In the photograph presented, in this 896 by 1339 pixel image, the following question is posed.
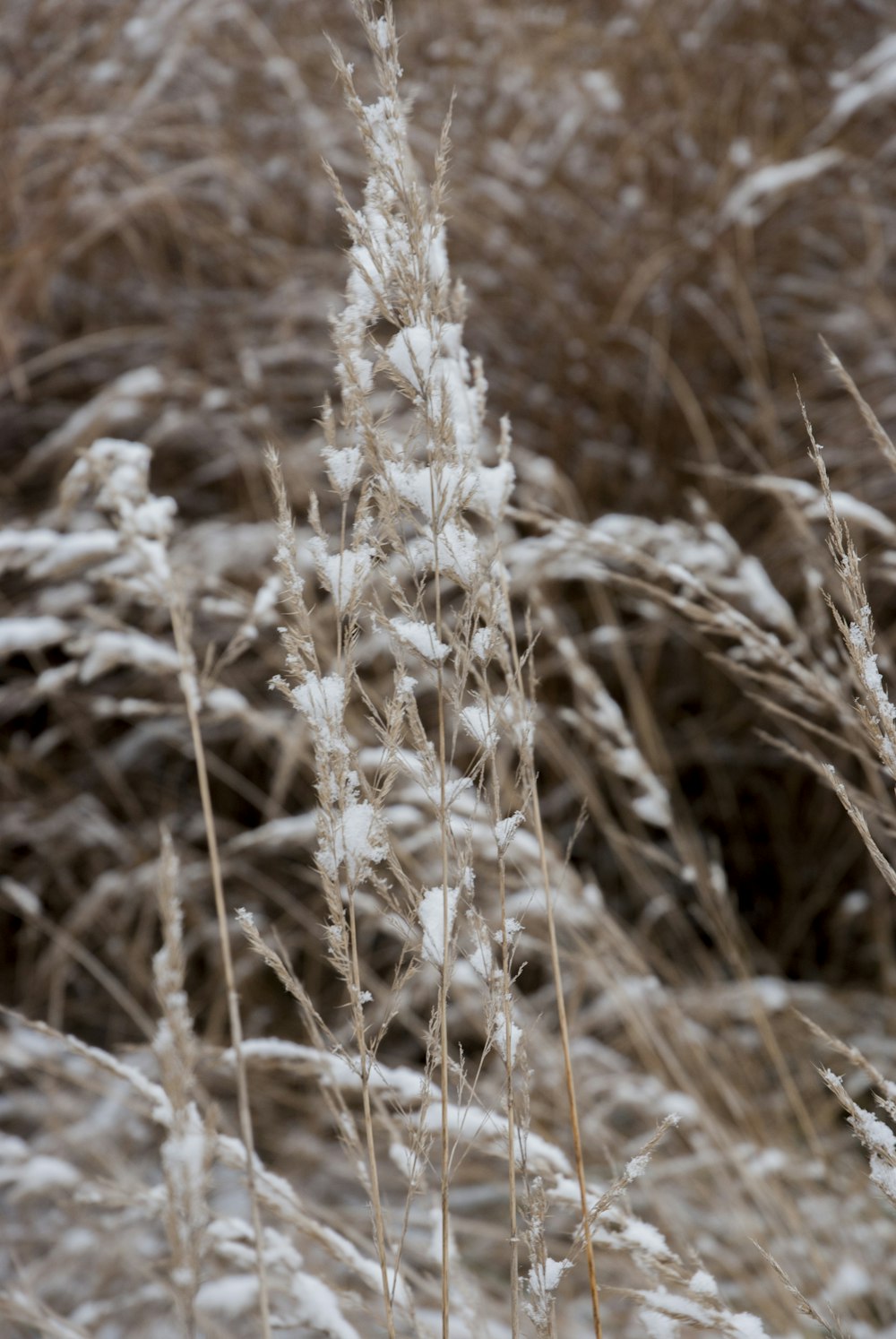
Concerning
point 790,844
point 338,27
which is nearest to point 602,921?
point 790,844

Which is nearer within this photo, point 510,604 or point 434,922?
point 434,922

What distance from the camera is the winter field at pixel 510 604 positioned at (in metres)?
1.15

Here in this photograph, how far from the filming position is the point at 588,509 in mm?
2027

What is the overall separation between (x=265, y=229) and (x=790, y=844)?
1.52 metres

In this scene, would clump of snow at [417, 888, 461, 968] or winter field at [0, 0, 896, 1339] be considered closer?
clump of snow at [417, 888, 461, 968]

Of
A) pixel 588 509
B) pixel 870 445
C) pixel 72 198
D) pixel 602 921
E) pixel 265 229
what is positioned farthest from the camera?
pixel 265 229

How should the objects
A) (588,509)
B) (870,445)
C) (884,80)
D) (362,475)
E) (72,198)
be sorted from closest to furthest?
1. (362,475)
2. (884,80)
3. (870,445)
4. (72,198)
5. (588,509)

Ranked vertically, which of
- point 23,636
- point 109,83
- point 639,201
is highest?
point 109,83

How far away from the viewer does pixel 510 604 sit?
1.36 metres

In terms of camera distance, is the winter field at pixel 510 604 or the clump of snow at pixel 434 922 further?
the winter field at pixel 510 604

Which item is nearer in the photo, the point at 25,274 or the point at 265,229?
the point at 25,274

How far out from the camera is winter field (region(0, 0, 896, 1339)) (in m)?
1.15

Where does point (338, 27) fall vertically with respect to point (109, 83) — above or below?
above

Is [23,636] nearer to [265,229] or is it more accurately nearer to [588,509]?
[588,509]
